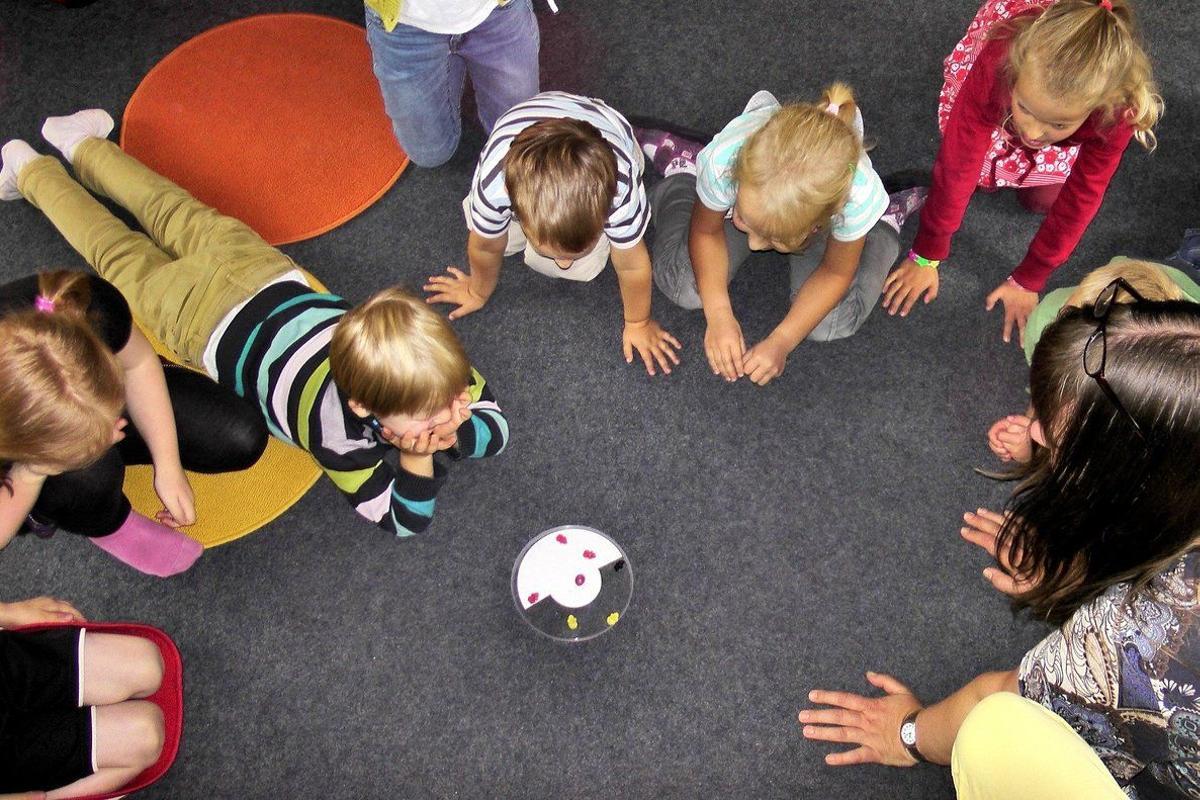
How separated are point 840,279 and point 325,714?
42.2 inches

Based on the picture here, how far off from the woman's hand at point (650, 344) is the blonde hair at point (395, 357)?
0.45 m

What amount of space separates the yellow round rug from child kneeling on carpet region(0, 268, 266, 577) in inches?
1.9

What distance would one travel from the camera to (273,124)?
5.70 feet

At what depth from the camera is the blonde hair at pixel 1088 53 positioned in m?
1.16

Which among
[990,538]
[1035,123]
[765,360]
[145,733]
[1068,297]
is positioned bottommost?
[145,733]

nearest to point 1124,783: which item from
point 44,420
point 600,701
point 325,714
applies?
point 600,701

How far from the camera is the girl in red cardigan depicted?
1174 millimetres

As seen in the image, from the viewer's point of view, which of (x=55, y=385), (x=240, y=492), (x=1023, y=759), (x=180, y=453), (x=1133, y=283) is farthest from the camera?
(x=240, y=492)

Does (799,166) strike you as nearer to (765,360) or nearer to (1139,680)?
(765,360)

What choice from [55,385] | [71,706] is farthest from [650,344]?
[71,706]

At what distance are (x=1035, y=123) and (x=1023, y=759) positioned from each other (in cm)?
87

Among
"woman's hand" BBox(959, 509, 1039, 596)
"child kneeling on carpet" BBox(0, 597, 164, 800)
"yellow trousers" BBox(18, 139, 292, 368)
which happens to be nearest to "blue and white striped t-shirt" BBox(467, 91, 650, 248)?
"yellow trousers" BBox(18, 139, 292, 368)

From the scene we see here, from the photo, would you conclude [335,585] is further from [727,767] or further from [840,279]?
[840,279]

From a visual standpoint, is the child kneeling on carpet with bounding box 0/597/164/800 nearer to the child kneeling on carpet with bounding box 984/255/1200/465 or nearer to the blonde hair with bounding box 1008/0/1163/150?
the child kneeling on carpet with bounding box 984/255/1200/465
